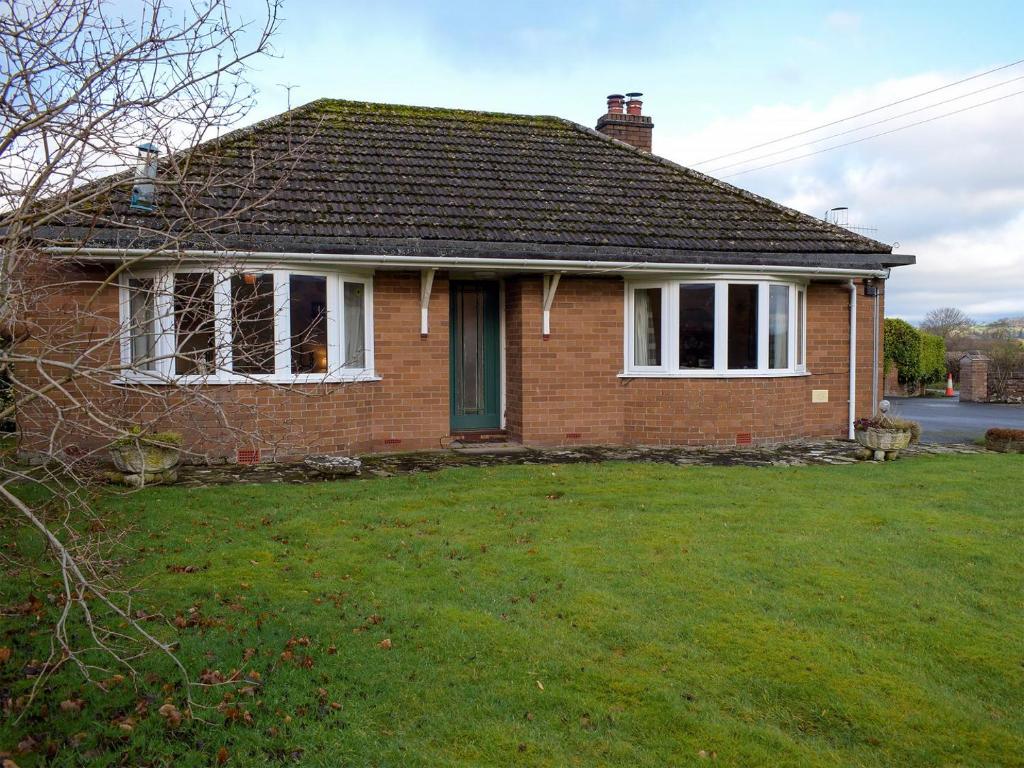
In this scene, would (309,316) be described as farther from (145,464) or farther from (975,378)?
(975,378)

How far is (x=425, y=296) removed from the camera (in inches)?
451

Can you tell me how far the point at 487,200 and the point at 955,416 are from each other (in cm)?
1283

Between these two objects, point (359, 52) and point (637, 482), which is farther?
point (637, 482)

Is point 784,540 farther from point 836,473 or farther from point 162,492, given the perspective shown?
point 162,492

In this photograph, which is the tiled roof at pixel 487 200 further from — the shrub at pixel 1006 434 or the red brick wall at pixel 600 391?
the shrub at pixel 1006 434

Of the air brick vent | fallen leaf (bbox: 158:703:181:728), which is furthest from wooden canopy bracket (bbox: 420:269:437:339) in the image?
fallen leaf (bbox: 158:703:181:728)

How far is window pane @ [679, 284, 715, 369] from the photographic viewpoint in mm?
12219

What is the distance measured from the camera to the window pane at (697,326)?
12.2 metres

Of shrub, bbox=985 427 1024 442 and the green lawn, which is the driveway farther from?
the green lawn

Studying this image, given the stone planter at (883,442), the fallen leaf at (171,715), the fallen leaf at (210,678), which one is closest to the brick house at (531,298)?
the stone planter at (883,442)

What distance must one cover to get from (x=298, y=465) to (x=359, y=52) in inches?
202

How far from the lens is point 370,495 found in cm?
858

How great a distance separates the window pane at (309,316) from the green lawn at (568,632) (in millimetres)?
2879

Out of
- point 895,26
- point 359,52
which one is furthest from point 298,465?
point 895,26
